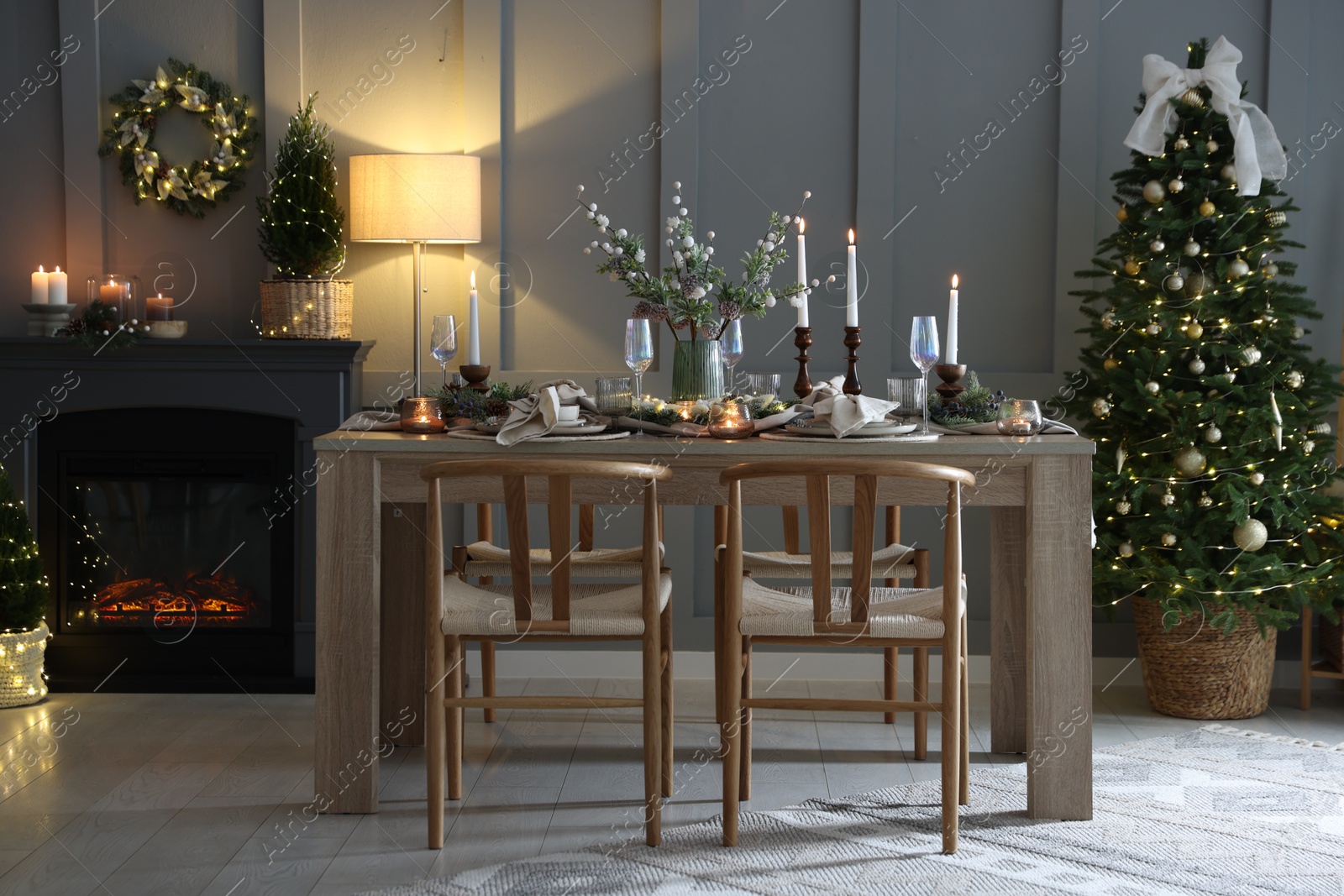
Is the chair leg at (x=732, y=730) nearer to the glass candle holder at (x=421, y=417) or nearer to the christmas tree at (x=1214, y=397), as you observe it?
the glass candle holder at (x=421, y=417)

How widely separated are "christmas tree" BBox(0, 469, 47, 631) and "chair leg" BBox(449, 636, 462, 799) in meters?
1.56

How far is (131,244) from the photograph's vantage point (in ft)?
13.2

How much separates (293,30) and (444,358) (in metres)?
1.67

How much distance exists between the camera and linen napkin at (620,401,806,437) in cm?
271

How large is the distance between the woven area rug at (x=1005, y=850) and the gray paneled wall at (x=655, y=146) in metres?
1.16

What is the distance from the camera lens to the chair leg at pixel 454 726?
264cm

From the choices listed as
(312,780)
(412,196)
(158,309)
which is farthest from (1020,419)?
(158,309)

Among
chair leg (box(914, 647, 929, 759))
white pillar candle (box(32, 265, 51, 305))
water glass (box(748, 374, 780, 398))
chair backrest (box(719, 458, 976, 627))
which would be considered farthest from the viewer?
white pillar candle (box(32, 265, 51, 305))

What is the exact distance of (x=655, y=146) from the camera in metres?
3.99

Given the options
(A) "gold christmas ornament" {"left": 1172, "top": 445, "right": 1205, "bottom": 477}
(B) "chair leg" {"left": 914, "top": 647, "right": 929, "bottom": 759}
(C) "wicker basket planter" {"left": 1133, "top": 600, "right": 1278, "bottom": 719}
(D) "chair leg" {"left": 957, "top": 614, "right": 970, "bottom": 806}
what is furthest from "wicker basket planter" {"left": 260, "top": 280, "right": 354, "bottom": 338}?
(C) "wicker basket planter" {"left": 1133, "top": 600, "right": 1278, "bottom": 719}

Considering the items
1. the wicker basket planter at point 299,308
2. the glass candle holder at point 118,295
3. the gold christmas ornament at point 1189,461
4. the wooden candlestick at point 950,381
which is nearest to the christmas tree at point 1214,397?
the gold christmas ornament at point 1189,461

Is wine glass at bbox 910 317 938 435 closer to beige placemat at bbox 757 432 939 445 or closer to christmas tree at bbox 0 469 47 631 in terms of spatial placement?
beige placemat at bbox 757 432 939 445

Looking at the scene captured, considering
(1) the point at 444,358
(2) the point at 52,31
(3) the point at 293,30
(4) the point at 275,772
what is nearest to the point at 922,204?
(1) the point at 444,358

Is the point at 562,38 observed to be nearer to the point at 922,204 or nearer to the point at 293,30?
the point at 293,30
